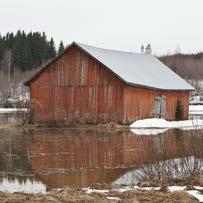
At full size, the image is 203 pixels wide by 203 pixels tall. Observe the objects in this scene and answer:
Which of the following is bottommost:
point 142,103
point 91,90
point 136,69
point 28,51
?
point 142,103

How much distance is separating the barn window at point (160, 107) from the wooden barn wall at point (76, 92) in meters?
4.93

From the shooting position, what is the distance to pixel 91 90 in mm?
36156

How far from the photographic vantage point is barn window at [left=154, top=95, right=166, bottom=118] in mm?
39031

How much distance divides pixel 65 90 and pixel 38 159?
1952 centimetres

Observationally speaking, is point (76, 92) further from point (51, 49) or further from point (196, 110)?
point (51, 49)

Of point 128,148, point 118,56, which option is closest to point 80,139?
point 128,148

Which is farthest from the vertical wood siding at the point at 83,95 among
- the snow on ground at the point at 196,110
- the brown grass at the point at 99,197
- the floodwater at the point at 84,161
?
the brown grass at the point at 99,197

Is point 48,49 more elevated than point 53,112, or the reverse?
point 48,49

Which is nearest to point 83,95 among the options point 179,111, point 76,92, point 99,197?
point 76,92

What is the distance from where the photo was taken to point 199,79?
10481 centimetres

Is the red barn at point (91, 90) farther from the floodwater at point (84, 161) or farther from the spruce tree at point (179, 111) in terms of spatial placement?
the floodwater at point (84, 161)

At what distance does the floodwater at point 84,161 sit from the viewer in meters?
13.2

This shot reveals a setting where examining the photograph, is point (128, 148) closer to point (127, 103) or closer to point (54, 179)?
point (54, 179)

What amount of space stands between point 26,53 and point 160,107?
2794 inches
